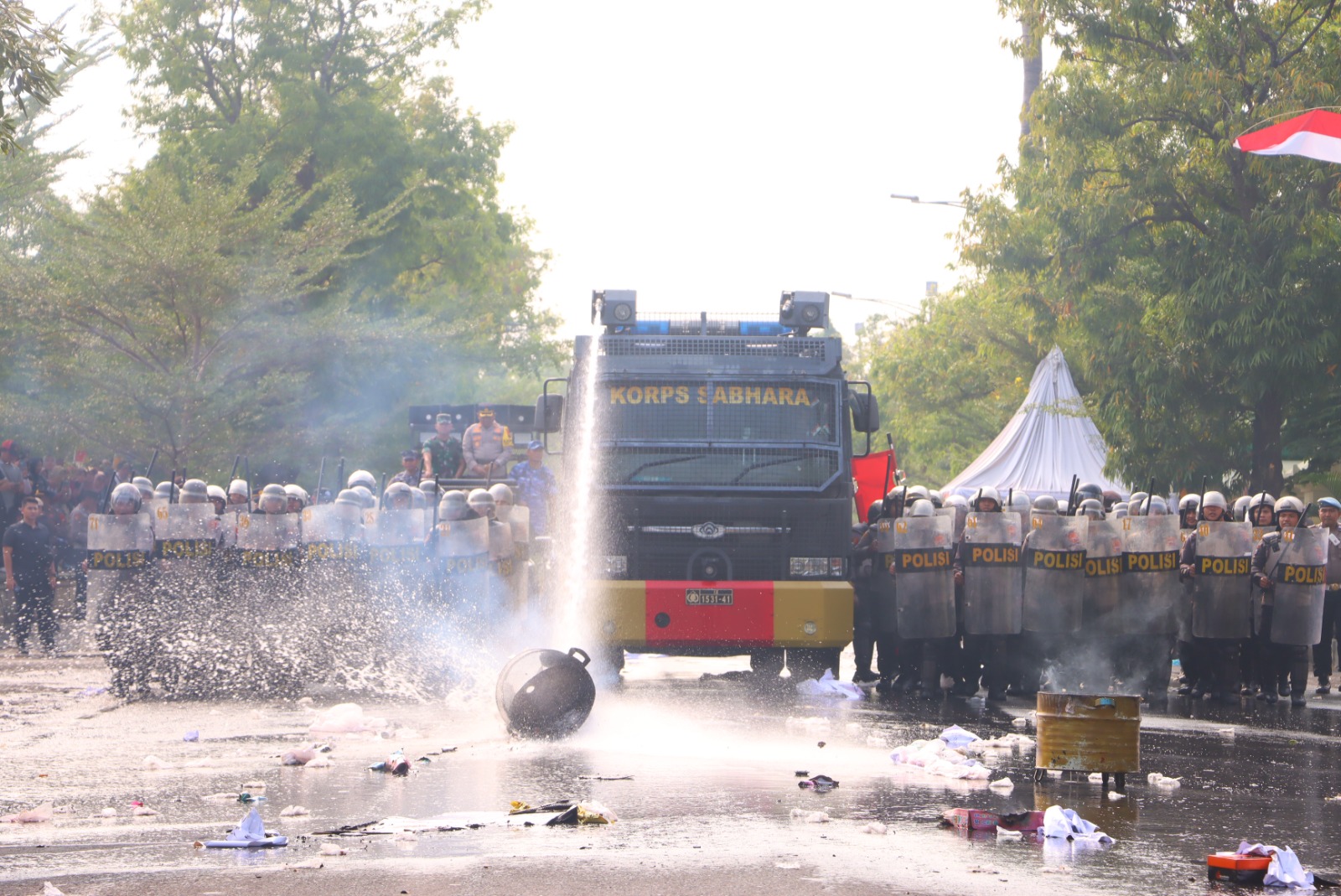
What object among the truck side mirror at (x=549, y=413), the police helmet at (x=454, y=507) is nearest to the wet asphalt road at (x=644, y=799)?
the police helmet at (x=454, y=507)

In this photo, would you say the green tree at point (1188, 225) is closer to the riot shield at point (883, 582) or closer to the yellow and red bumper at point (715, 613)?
the riot shield at point (883, 582)

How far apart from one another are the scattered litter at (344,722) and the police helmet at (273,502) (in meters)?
4.05

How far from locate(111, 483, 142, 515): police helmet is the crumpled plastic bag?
1063cm

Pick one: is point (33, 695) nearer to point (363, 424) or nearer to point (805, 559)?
point (805, 559)

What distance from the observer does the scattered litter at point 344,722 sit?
39.0 ft

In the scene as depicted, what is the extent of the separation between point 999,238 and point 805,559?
919cm

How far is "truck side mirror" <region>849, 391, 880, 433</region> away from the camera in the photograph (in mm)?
14633

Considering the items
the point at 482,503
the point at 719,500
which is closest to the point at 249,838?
the point at 719,500

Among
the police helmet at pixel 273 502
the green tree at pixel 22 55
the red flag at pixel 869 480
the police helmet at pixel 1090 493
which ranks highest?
the green tree at pixel 22 55

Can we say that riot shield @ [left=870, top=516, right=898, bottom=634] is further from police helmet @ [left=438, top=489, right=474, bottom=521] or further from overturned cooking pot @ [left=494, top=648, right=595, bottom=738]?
overturned cooking pot @ [left=494, top=648, right=595, bottom=738]

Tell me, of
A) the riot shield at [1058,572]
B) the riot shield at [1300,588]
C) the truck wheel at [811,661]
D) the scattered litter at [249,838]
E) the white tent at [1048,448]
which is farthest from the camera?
the white tent at [1048,448]

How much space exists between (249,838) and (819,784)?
3252 millimetres

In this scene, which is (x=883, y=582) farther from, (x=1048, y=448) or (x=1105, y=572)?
(x=1048, y=448)

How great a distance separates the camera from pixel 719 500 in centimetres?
1447
